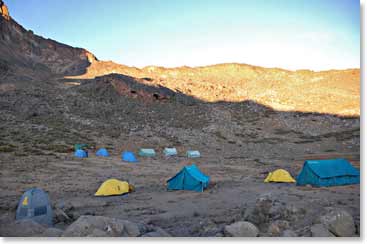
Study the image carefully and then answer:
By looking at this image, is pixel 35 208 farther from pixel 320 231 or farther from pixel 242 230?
pixel 320 231

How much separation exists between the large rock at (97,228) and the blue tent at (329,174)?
8677 mm

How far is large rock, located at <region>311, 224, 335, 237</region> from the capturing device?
504cm

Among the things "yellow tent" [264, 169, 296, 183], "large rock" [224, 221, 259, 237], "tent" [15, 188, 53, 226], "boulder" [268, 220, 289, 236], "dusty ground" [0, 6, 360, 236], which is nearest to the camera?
"large rock" [224, 221, 259, 237]

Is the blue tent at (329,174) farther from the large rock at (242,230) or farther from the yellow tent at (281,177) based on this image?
the large rock at (242,230)

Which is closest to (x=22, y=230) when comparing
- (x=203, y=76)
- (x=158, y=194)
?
(x=158, y=194)

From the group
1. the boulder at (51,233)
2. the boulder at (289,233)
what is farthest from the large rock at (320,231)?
the boulder at (51,233)

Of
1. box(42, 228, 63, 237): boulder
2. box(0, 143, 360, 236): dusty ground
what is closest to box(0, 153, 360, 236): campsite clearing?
box(0, 143, 360, 236): dusty ground

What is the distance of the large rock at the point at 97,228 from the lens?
4895 millimetres

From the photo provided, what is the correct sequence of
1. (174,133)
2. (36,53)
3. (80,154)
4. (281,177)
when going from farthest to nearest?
(36,53) → (174,133) → (80,154) → (281,177)

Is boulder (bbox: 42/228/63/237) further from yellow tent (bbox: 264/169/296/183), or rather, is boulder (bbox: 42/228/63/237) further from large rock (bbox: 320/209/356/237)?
yellow tent (bbox: 264/169/296/183)

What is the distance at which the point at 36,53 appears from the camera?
223ft

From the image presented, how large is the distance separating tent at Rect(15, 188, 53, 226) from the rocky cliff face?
51694 mm

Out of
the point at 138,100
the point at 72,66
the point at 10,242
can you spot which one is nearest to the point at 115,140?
the point at 138,100

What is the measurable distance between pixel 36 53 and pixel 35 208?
70891 millimetres
